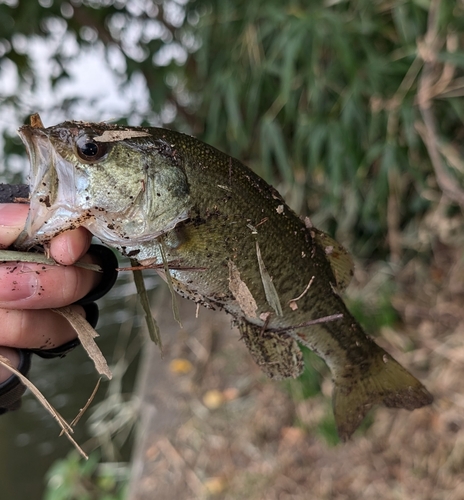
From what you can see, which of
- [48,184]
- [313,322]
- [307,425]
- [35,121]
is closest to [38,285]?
[48,184]

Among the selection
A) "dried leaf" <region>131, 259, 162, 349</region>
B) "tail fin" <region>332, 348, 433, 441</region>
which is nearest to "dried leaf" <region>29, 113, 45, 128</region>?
"dried leaf" <region>131, 259, 162, 349</region>

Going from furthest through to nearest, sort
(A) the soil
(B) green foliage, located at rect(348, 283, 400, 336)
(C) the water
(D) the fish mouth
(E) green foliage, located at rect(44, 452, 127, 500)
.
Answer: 1. (C) the water
2. (E) green foliage, located at rect(44, 452, 127, 500)
3. (B) green foliage, located at rect(348, 283, 400, 336)
4. (A) the soil
5. (D) the fish mouth

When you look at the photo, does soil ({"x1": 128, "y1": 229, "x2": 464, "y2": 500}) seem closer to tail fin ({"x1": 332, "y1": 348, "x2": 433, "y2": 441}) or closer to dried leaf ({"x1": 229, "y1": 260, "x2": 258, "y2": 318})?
tail fin ({"x1": 332, "y1": 348, "x2": 433, "y2": 441})

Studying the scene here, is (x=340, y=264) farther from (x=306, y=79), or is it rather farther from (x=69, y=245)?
(x=306, y=79)

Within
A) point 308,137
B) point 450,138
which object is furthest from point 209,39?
point 450,138

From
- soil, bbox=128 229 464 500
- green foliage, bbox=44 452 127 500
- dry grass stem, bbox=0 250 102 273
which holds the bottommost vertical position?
green foliage, bbox=44 452 127 500

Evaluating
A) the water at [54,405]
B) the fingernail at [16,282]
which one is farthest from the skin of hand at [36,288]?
the water at [54,405]

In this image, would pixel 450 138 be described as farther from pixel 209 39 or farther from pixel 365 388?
pixel 365 388
